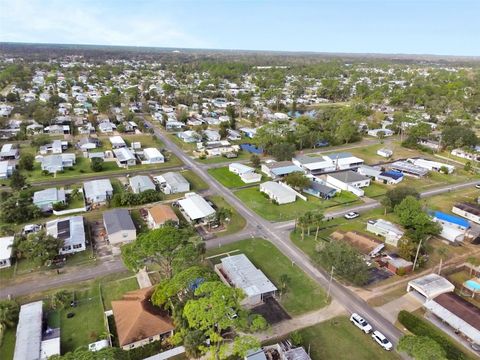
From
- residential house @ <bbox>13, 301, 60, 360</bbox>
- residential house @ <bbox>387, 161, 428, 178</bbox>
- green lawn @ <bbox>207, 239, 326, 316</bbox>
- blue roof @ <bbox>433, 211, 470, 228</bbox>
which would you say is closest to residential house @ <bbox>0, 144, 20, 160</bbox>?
residential house @ <bbox>13, 301, 60, 360</bbox>

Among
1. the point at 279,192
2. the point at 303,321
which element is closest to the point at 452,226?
the point at 279,192

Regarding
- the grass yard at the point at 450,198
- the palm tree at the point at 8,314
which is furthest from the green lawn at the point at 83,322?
the grass yard at the point at 450,198

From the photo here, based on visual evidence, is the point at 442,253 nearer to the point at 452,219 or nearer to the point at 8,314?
the point at 452,219

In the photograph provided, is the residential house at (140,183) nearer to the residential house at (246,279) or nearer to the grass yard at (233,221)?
→ the grass yard at (233,221)

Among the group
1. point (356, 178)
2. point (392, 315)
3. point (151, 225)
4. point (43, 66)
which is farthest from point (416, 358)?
point (43, 66)

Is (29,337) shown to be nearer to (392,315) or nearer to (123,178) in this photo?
(392,315)

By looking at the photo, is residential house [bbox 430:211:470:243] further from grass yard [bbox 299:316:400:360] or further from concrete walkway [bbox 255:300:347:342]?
grass yard [bbox 299:316:400:360]
